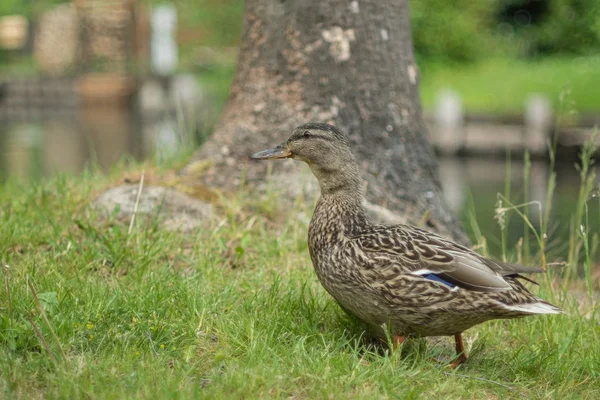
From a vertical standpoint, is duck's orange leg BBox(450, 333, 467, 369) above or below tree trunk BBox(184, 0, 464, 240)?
below

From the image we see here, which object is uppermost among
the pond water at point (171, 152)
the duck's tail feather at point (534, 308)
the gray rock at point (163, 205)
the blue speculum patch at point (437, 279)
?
the blue speculum patch at point (437, 279)

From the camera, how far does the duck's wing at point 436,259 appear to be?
3.68 m

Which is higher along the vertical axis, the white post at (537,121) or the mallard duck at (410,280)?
the mallard duck at (410,280)

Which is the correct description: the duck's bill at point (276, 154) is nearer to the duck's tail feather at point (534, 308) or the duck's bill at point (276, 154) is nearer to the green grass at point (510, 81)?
the duck's tail feather at point (534, 308)

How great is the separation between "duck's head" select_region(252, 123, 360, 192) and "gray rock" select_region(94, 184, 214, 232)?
1369 millimetres

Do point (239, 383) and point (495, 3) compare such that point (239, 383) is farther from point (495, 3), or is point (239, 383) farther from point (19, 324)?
point (495, 3)

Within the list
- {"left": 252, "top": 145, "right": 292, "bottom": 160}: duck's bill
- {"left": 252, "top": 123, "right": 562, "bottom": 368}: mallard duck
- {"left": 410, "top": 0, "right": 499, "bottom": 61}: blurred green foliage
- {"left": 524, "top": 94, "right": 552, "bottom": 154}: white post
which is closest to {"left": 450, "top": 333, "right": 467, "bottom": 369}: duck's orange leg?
{"left": 252, "top": 123, "right": 562, "bottom": 368}: mallard duck

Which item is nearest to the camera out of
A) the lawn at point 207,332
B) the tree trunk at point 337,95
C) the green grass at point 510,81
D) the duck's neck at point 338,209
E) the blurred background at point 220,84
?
the lawn at point 207,332

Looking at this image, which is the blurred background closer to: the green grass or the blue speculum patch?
the green grass

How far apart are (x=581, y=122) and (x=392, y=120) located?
539 inches

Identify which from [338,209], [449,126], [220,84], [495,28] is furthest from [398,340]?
[495,28]

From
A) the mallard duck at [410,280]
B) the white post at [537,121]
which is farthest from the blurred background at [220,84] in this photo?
the mallard duck at [410,280]

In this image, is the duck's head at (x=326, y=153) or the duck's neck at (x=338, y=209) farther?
the duck's head at (x=326, y=153)

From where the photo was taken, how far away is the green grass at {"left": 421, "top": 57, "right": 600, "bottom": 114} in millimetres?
23328
